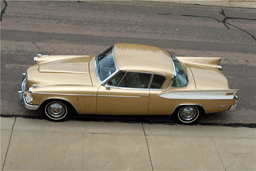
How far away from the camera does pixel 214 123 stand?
20.7 ft

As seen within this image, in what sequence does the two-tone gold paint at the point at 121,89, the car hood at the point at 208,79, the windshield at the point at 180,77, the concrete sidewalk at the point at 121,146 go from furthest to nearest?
the car hood at the point at 208,79 < the windshield at the point at 180,77 < the two-tone gold paint at the point at 121,89 < the concrete sidewalk at the point at 121,146

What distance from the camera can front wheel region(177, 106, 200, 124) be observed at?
19.4 ft

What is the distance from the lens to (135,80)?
5.53m

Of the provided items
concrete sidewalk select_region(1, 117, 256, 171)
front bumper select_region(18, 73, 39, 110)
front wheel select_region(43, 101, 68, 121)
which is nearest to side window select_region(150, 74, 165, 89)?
concrete sidewalk select_region(1, 117, 256, 171)

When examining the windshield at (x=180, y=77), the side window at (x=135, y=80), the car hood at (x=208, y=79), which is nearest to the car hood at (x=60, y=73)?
the side window at (x=135, y=80)

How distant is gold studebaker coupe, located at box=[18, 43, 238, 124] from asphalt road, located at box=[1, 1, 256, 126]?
540 mm

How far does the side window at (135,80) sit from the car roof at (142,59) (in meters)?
0.10

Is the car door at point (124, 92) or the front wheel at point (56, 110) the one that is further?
the front wheel at point (56, 110)

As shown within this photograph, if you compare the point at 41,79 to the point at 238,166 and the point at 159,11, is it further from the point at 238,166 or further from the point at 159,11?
the point at 159,11

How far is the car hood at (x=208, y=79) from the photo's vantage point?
19.2ft

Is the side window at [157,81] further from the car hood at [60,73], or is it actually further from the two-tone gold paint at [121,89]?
the car hood at [60,73]

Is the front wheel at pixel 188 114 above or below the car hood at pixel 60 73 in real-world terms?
below

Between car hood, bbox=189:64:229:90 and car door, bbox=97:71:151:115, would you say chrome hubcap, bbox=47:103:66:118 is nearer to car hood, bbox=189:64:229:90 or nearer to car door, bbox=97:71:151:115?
car door, bbox=97:71:151:115

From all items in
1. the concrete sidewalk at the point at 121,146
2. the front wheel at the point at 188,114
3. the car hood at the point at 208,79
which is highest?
the car hood at the point at 208,79
